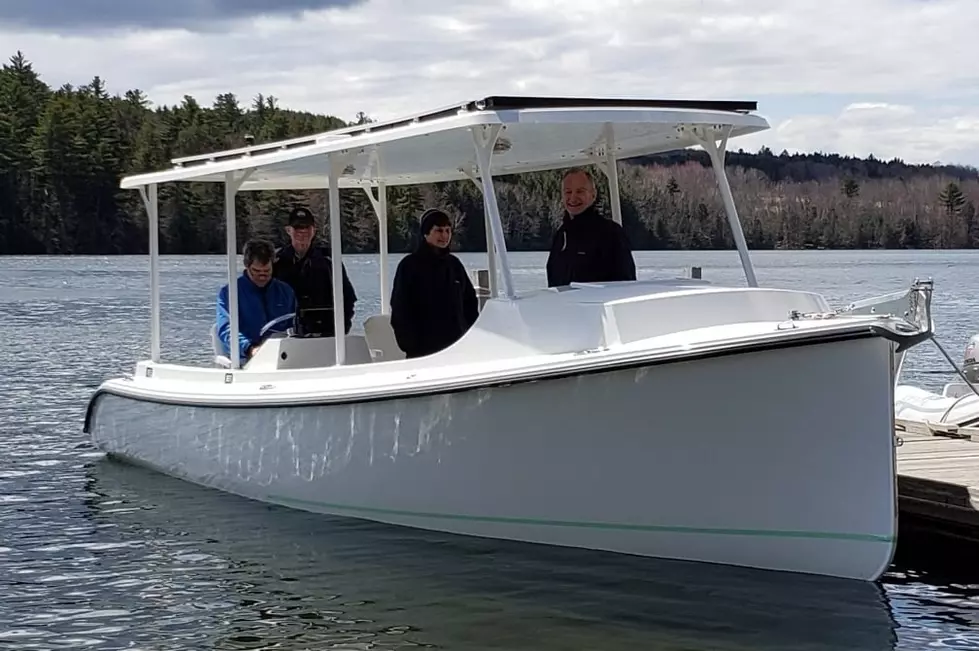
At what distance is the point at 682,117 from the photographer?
Result: 8305 mm

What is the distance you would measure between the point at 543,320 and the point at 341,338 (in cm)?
199

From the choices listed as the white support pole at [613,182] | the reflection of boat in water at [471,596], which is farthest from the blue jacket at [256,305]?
the white support pole at [613,182]

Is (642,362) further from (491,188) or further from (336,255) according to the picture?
(336,255)

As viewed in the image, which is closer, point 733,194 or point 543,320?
point 543,320

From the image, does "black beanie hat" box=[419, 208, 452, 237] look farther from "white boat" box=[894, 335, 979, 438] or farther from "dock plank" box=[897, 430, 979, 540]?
"white boat" box=[894, 335, 979, 438]

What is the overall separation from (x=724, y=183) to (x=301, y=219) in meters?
3.84

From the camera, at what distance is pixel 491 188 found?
8.19 m

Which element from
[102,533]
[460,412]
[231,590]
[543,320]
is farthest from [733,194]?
[102,533]

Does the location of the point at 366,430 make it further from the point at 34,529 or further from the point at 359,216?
the point at 359,216

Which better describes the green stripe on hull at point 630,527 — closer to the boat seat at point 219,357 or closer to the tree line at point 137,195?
the boat seat at point 219,357

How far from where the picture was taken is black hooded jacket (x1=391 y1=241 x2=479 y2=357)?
9.15 m

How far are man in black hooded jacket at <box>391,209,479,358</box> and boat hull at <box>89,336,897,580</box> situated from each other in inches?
30.7

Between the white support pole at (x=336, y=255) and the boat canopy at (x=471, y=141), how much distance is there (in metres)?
0.11

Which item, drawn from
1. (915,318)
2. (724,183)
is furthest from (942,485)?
(724,183)
